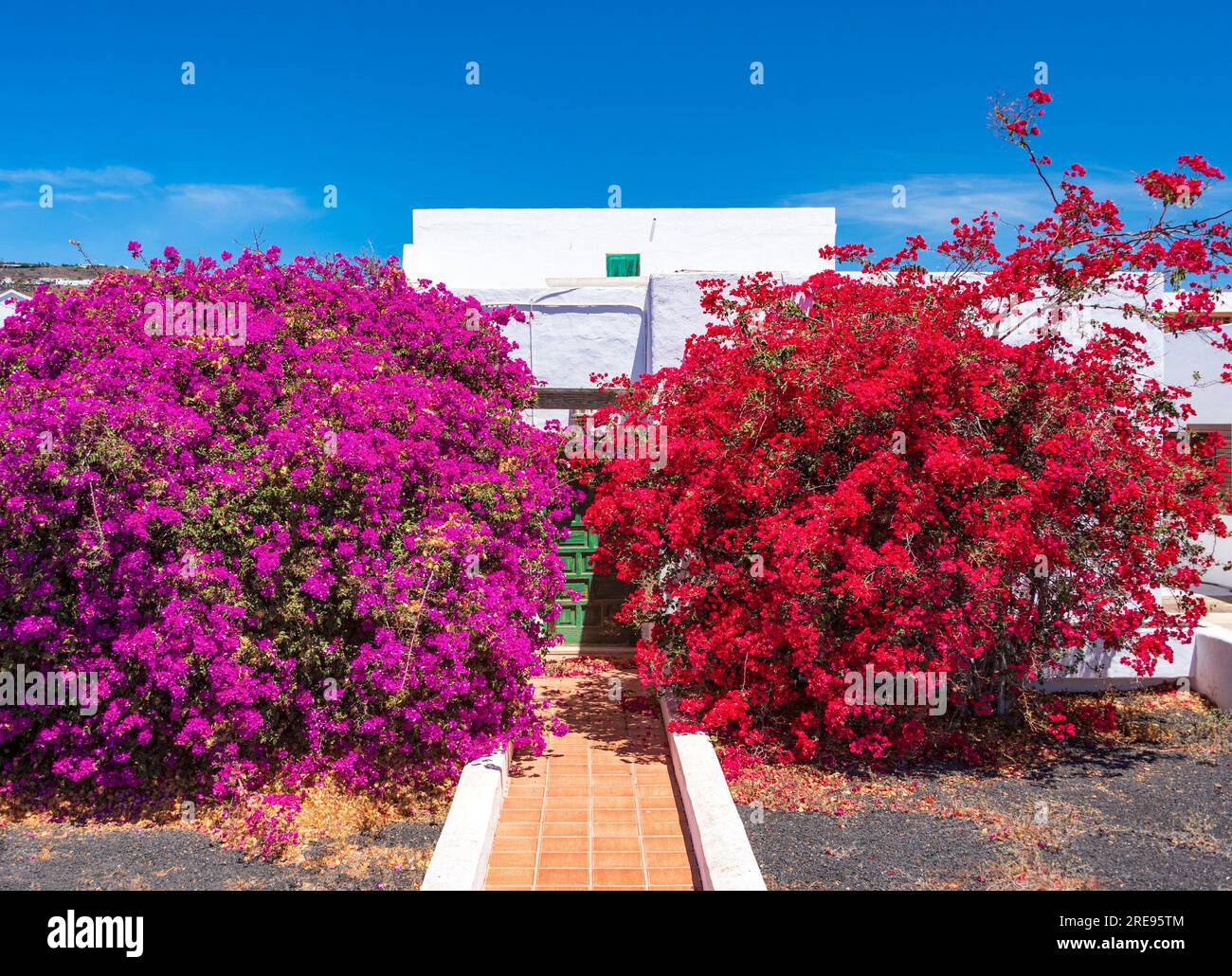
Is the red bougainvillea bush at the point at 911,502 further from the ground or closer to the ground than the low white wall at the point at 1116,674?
further from the ground

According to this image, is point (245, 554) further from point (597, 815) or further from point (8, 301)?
point (8, 301)

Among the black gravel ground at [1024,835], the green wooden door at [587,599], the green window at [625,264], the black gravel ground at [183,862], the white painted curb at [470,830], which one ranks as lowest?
the black gravel ground at [183,862]

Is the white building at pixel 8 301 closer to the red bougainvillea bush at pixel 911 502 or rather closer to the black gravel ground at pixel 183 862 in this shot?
the black gravel ground at pixel 183 862

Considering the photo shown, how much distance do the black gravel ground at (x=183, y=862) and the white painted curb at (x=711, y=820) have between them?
4.76ft

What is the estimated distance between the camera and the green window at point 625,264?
16.1 m

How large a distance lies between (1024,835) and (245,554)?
182 inches

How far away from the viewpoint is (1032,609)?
6.52 meters

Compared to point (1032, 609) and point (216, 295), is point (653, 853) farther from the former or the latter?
point (216, 295)

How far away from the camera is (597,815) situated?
5.63m

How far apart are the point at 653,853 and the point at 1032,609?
3.28m

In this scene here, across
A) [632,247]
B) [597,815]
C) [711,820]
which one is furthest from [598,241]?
[711,820]

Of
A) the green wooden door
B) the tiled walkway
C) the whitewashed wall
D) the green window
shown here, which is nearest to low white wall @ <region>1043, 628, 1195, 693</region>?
the tiled walkway

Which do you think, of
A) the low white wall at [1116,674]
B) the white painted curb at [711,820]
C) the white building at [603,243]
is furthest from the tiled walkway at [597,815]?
the white building at [603,243]

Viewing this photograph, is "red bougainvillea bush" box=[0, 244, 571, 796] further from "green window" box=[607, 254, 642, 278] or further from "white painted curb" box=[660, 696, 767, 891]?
"green window" box=[607, 254, 642, 278]
